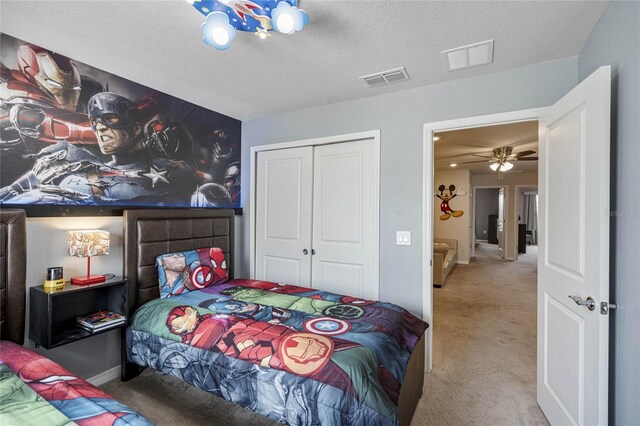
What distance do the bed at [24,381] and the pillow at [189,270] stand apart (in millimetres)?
857

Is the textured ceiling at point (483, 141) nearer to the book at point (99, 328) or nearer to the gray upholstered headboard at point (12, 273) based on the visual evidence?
the book at point (99, 328)

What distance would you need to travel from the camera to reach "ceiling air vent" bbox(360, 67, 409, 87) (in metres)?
2.40

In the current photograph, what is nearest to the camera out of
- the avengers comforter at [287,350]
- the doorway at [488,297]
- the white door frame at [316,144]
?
the avengers comforter at [287,350]

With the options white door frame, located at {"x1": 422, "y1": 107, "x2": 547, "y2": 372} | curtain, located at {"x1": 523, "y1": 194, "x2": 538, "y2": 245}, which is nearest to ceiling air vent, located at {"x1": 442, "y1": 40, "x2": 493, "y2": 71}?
white door frame, located at {"x1": 422, "y1": 107, "x2": 547, "y2": 372}

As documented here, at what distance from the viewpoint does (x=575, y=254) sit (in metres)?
1.66

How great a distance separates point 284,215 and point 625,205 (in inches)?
111

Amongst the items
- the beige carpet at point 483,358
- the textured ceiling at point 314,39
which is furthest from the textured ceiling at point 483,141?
the beige carpet at point 483,358

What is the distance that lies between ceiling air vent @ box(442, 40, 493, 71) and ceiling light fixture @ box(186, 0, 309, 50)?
45.8 inches

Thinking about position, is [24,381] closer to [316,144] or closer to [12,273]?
[12,273]

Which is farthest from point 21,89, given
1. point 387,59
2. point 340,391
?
point 340,391

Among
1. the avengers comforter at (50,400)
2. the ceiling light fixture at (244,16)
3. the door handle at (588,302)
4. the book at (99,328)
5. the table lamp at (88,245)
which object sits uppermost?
the ceiling light fixture at (244,16)

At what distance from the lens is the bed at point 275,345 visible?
145cm

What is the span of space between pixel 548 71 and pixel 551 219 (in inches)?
45.4

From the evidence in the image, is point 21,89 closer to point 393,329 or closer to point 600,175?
point 393,329
